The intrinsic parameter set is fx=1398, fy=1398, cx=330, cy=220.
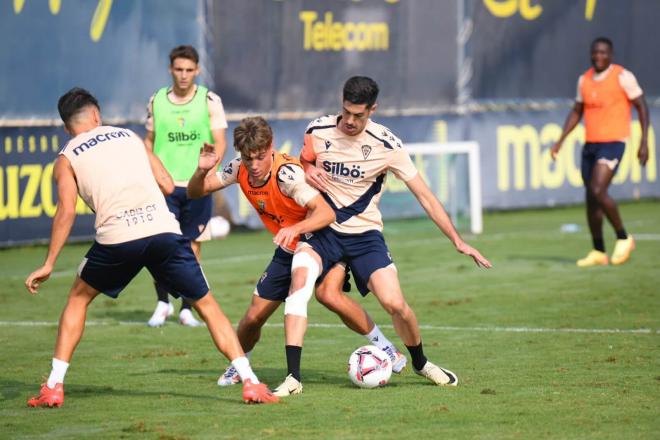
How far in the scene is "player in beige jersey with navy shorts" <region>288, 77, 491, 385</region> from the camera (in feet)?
30.7

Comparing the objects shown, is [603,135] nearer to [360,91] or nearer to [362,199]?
[362,199]

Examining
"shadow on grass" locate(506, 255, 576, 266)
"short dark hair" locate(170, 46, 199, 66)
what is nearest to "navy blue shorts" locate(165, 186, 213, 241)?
"short dark hair" locate(170, 46, 199, 66)

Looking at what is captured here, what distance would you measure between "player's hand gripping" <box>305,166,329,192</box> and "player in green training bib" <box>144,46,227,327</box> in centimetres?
328

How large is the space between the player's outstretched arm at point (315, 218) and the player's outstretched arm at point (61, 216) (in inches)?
52.4

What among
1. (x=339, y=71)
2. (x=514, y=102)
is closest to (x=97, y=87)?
(x=339, y=71)

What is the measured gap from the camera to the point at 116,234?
874 centimetres

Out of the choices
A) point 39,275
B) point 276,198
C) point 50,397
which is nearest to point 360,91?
point 276,198

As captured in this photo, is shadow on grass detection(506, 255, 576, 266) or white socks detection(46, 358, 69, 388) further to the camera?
shadow on grass detection(506, 255, 576, 266)

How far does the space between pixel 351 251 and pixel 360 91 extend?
1160mm

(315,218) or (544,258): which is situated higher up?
(315,218)

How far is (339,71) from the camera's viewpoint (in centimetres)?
2153

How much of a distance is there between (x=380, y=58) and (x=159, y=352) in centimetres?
1166

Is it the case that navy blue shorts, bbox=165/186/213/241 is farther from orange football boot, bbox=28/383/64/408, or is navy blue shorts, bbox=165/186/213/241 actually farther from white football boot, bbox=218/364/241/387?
orange football boot, bbox=28/383/64/408

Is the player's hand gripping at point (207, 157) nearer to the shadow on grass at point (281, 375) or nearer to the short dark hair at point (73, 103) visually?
the short dark hair at point (73, 103)
